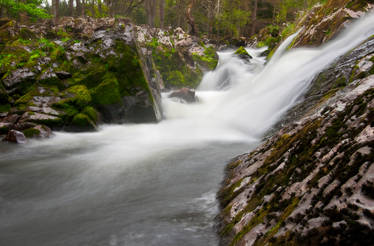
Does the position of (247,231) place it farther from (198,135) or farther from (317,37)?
(317,37)

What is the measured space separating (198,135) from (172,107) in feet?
13.2

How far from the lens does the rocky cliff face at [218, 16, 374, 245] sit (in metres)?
1.43

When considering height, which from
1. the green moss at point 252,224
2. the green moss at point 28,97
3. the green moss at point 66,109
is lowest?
the green moss at point 66,109

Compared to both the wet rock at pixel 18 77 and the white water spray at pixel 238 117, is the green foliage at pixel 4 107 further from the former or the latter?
the white water spray at pixel 238 117

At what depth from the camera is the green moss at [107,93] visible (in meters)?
9.40

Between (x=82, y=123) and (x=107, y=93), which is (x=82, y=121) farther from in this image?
(x=107, y=93)

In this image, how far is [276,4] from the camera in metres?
39.2

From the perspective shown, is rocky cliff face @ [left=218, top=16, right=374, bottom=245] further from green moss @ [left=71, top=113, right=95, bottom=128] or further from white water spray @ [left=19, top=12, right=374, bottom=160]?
green moss @ [left=71, top=113, right=95, bottom=128]

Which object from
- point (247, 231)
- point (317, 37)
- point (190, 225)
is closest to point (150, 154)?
point (190, 225)

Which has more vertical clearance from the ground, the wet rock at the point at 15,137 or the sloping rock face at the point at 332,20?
the sloping rock face at the point at 332,20

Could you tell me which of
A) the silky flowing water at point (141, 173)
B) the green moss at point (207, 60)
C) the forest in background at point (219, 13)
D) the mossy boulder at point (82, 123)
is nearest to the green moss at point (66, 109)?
the mossy boulder at point (82, 123)

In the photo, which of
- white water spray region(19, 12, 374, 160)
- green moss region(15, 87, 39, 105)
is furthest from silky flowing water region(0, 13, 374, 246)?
green moss region(15, 87, 39, 105)

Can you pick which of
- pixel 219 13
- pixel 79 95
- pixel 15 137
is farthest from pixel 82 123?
pixel 219 13

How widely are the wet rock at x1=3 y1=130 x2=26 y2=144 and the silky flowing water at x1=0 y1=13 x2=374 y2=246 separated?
0.22 meters
